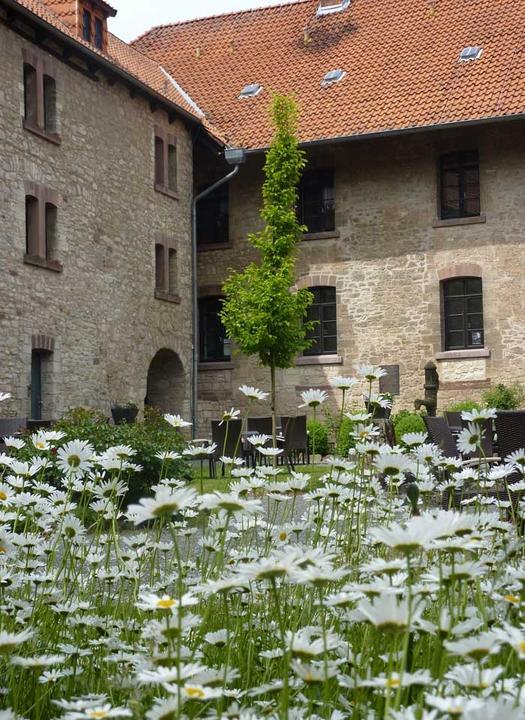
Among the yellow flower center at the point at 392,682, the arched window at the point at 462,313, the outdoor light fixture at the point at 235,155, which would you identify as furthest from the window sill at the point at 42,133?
the yellow flower center at the point at 392,682

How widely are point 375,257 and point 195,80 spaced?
271 inches

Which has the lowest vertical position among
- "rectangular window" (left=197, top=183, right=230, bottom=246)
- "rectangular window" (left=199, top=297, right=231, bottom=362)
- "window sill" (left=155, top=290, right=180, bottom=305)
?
"rectangular window" (left=199, top=297, right=231, bottom=362)

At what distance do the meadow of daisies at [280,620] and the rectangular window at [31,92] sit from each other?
14955mm

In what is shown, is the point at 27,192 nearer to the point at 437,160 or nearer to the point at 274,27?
the point at 437,160

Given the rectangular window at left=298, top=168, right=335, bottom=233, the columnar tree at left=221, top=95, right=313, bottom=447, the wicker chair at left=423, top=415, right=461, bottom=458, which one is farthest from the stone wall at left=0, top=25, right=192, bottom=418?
the wicker chair at left=423, top=415, right=461, bottom=458

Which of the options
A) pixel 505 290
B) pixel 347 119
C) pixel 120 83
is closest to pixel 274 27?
pixel 347 119

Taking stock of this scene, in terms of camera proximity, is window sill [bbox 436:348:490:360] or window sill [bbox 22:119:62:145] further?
window sill [bbox 436:348:490:360]

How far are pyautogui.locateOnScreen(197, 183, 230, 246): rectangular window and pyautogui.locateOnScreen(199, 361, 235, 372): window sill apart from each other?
2.75 meters

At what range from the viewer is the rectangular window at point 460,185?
2200 cm

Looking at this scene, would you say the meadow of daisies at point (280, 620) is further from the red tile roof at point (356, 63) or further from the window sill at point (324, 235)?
the window sill at point (324, 235)

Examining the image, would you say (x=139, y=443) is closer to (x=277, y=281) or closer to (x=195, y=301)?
(x=277, y=281)

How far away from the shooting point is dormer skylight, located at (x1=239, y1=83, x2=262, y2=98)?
24.7 m

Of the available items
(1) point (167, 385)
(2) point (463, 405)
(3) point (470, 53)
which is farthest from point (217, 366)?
(3) point (470, 53)

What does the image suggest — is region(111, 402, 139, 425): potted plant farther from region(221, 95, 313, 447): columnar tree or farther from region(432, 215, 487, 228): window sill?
region(432, 215, 487, 228): window sill
